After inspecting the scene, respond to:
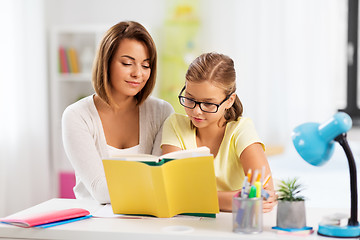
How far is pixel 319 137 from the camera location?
50.7 inches

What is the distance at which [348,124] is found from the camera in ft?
4.22

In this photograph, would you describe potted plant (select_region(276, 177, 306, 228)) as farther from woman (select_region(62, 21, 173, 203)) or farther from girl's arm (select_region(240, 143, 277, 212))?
woman (select_region(62, 21, 173, 203))

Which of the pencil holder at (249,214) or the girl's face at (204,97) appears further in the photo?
the girl's face at (204,97)

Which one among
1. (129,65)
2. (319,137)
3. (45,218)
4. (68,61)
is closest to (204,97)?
(129,65)

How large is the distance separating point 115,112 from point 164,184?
650mm

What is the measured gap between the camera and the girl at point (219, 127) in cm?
167

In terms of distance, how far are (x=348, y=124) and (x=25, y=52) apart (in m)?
3.34

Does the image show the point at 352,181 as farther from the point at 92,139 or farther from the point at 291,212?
the point at 92,139

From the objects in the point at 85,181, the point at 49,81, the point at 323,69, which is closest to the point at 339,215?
the point at 85,181

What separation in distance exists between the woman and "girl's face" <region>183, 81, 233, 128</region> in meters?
0.29

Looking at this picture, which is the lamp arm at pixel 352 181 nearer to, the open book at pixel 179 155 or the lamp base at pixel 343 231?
the lamp base at pixel 343 231

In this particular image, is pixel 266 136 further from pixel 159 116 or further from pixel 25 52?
pixel 159 116

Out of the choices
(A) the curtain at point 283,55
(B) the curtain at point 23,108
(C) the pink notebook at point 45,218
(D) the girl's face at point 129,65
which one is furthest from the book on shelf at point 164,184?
(A) the curtain at point 283,55

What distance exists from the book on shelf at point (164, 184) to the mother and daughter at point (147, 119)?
0.48 ft
